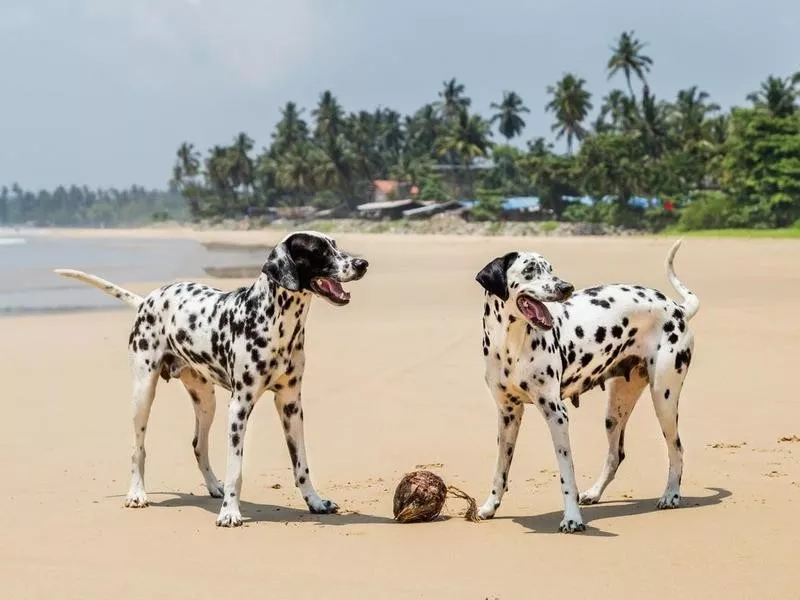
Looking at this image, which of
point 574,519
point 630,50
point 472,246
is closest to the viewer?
point 574,519

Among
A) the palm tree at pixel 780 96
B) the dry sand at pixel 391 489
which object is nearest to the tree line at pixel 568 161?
the palm tree at pixel 780 96

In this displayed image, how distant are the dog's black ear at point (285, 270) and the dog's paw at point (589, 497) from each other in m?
2.48

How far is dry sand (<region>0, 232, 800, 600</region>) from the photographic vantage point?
6242 mm

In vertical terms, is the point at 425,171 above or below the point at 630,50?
below

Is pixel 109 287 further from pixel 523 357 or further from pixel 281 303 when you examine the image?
pixel 523 357

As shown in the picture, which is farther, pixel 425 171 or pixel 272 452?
pixel 425 171

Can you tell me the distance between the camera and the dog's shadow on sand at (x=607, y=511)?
24.1 feet

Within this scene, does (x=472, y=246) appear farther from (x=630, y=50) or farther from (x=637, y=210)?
(x=630, y=50)

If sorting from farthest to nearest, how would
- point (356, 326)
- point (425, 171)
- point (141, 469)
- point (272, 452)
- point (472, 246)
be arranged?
1. point (425, 171)
2. point (472, 246)
3. point (356, 326)
4. point (272, 452)
5. point (141, 469)

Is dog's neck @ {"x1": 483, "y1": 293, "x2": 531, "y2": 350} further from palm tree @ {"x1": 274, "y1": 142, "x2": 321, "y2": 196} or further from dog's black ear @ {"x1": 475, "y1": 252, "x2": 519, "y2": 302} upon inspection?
palm tree @ {"x1": 274, "y1": 142, "x2": 321, "y2": 196}

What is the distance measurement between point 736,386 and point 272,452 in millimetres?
5204

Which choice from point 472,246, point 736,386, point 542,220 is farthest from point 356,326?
point 542,220

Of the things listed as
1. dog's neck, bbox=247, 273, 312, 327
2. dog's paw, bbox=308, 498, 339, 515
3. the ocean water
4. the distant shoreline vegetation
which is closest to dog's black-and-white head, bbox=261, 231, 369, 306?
dog's neck, bbox=247, 273, 312, 327

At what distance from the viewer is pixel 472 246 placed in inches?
2486
